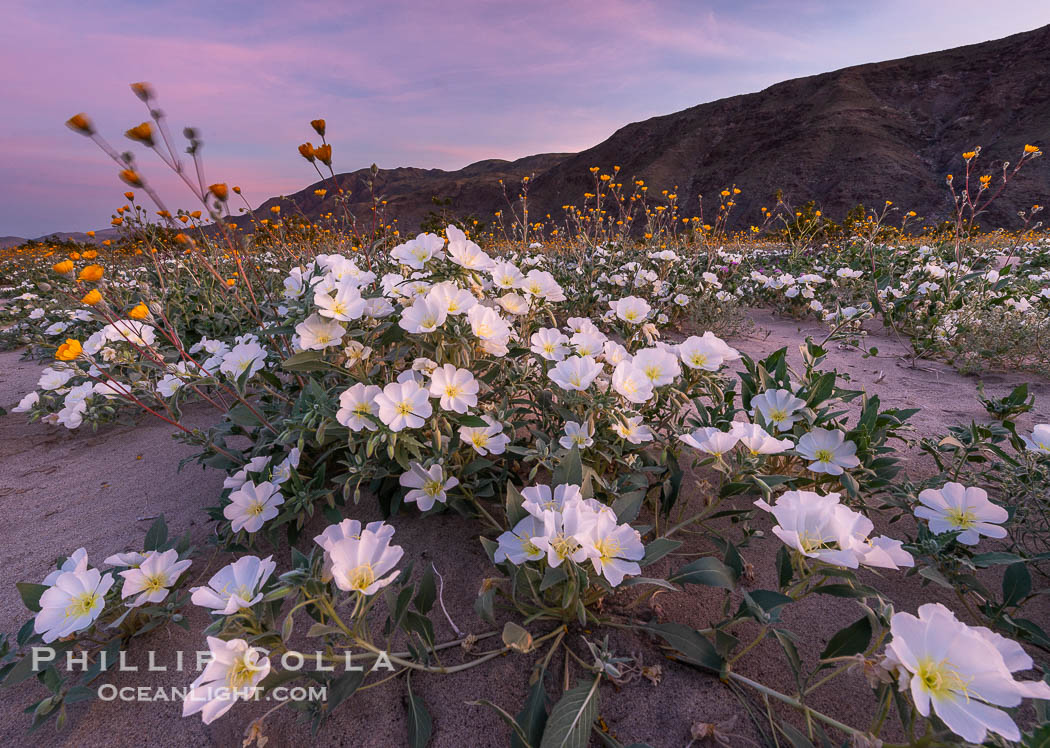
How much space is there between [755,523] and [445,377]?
1178 millimetres

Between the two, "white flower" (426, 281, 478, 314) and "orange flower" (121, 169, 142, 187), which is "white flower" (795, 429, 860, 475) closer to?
"white flower" (426, 281, 478, 314)

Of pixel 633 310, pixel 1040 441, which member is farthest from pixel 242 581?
pixel 1040 441

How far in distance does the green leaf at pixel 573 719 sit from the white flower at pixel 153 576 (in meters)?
0.97

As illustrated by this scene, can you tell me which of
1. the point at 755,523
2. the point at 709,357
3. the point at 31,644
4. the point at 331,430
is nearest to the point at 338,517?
the point at 331,430

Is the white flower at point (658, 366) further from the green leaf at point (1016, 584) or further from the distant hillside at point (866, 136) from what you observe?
the distant hillside at point (866, 136)

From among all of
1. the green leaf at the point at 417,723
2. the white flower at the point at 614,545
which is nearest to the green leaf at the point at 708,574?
the white flower at the point at 614,545

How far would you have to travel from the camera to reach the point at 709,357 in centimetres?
148

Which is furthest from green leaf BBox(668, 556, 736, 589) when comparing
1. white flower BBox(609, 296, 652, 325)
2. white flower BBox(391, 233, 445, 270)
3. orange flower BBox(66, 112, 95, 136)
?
orange flower BBox(66, 112, 95, 136)

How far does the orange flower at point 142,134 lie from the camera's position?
4.22ft

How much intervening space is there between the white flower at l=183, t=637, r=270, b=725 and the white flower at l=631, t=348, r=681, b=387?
1156mm

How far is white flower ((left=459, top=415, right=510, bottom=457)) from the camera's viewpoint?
1.34m

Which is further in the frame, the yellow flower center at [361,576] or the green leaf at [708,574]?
the green leaf at [708,574]

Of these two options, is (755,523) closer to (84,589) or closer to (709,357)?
(709,357)

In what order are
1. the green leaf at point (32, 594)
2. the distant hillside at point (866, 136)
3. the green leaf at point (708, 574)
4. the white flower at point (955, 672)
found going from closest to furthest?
the white flower at point (955, 672) < the green leaf at point (708, 574) < the green leaf at point (32, 594) < the distant hillside at point (866, 136)
